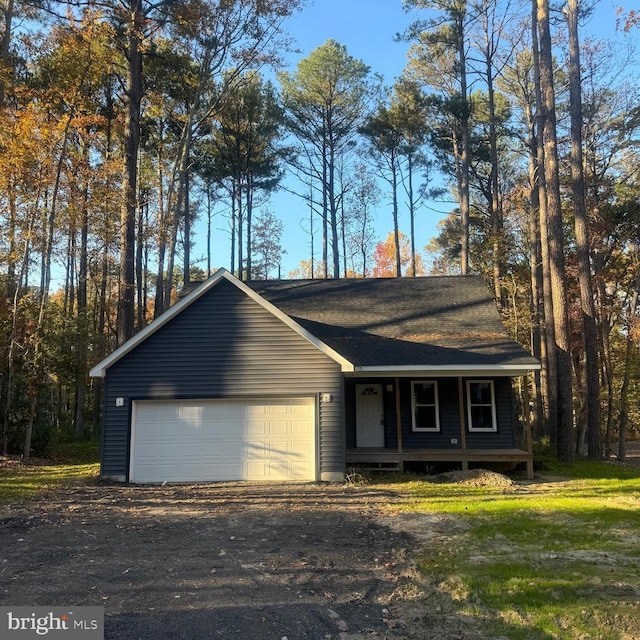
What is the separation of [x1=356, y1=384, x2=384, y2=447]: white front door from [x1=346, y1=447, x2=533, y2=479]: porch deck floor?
92 cm

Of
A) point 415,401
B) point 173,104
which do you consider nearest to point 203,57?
point 173,104

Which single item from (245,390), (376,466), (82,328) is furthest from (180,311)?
(82,328)

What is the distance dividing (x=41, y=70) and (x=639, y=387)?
29837mm

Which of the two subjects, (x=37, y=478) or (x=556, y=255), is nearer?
(x=37, y=478)

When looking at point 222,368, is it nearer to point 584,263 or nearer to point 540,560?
point 540,560

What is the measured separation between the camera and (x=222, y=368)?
1150cm

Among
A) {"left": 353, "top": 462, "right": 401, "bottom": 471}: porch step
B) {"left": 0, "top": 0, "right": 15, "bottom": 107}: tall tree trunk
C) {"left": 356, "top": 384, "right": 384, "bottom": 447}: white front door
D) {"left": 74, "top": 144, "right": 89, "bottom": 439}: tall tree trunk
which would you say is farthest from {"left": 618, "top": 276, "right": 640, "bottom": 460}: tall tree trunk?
{"left": 0, "top": 0, "right": 15, "bottom": 107}: tall tree trunk

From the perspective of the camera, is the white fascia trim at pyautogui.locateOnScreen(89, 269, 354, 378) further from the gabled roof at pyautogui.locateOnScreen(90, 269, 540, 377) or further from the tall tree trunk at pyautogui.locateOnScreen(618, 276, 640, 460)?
the tall tree trunk at pyautogui.locateOnScreen(618, 276, 640, 460)

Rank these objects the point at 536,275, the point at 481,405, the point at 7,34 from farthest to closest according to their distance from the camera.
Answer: the point at 536,275
the point at 7,34
the point at 481,405

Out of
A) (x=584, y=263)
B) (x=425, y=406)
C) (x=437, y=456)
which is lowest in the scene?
(x=437, y=456)

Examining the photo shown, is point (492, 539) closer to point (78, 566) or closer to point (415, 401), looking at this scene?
point (78, 566)

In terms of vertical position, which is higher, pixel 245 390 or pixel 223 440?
pixel 245 390

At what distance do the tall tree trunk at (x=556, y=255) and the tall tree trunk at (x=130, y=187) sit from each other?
12.1 meters

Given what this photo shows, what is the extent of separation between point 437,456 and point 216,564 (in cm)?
752
